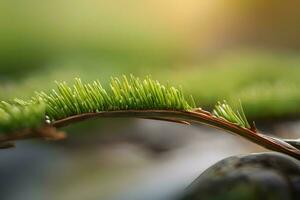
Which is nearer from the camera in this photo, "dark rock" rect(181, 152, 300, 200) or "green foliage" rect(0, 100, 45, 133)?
"green foliage" rect(0, 100, 45, 133)

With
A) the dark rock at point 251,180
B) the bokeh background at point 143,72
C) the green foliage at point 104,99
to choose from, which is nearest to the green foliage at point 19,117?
the green foliage at point 104,99

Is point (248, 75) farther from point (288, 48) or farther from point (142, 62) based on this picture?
point (142, 62)

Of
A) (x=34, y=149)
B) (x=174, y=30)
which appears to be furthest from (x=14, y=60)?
(x=174, y=30)

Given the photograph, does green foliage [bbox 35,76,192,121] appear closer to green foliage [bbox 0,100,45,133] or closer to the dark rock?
green foliage [bbox 0,100,45,133]

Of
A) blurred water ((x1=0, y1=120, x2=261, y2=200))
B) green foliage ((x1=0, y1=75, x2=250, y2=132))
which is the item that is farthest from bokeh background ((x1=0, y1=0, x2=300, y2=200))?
green foliage ((x1=0, y1=75, x2=250, y2=132))

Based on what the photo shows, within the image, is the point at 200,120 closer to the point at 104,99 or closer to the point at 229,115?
the point at 229,115

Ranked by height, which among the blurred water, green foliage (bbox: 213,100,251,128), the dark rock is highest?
green foliage (bbox: 213,100,251,128)

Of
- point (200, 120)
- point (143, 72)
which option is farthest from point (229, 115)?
point (143, 72)
